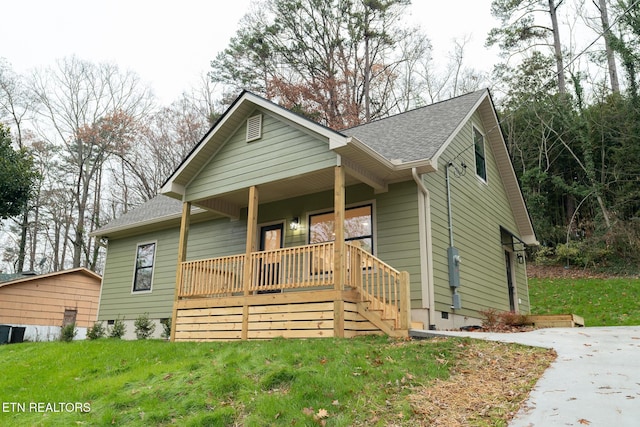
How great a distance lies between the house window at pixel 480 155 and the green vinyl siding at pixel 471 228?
0.79 ft

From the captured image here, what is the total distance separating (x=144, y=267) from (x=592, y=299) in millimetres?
14115

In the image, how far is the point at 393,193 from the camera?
9828 millimetres

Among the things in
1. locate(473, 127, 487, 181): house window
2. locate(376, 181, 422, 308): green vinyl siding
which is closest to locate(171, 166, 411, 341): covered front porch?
locate(376, 181, 422, 308): green vinyl siding

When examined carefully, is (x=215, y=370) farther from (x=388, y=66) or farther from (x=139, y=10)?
(x=139, y=10)

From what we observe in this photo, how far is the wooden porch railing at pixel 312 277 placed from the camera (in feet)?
26.8

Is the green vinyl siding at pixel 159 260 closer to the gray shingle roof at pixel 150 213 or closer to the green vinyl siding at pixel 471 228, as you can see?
the gray shingle roof at pixel 150 213

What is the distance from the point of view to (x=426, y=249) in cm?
918

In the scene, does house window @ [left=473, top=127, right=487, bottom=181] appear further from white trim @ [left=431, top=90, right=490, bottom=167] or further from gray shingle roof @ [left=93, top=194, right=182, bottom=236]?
gray shingle roof @ [left=93, top=194, right=182, bottom=236]

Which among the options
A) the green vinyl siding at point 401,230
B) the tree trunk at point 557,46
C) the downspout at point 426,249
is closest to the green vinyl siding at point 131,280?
the green vinyl siding at point 401,230

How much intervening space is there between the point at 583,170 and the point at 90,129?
25667mm

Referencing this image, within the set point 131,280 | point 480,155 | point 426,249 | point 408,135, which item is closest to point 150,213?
point 131,280

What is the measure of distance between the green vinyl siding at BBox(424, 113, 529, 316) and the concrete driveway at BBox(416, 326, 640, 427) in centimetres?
284

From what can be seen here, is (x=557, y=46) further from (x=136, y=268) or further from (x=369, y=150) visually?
(x=136, y=268)

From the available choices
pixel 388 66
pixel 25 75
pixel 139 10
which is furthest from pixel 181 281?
pixel 139 10
